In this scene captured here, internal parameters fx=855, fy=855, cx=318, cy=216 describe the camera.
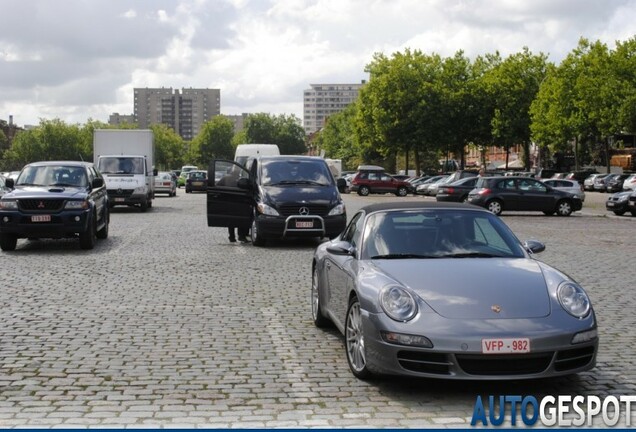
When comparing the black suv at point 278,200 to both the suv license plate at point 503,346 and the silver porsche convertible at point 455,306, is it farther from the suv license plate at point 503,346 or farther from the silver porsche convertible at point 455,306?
the suv license plate at point 503,346

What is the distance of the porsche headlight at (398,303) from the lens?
586 centimetres

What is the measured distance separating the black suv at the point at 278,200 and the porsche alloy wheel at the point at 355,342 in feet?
35.2

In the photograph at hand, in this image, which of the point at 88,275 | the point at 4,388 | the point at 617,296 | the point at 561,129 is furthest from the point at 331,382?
the point at 561,129

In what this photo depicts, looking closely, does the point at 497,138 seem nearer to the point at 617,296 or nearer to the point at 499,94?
the point at 499,94

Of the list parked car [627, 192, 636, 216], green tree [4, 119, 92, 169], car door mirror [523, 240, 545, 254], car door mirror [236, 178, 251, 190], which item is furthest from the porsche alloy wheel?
green tree [4, 119, 92, 169]

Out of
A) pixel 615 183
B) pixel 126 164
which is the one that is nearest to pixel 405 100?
pixel 615 183

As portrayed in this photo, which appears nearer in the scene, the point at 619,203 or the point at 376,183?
the point at 619,203

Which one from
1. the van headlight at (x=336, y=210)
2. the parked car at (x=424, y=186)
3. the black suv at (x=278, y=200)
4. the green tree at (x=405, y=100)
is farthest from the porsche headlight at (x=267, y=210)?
the green tree at (x=405, y=100)

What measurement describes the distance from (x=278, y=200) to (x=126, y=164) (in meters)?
16.6

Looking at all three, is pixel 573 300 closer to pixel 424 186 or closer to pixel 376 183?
pixel 376 183

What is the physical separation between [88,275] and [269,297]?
363 centimetres

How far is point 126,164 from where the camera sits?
32625mm

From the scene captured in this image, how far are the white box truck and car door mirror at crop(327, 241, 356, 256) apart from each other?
25080 millimetres

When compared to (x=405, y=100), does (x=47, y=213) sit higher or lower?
lower
